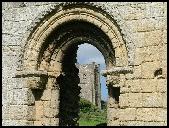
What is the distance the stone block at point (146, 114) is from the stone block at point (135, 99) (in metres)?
0.12

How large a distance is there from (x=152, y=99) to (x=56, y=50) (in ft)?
8.91

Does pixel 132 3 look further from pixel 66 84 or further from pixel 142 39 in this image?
pixel 66 84

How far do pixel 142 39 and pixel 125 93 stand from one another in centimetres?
117

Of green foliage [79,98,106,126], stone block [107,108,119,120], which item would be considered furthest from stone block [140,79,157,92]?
green foliage [79,98,106,126]

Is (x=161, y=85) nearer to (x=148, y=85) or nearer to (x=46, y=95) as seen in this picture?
(x=148, y=85)

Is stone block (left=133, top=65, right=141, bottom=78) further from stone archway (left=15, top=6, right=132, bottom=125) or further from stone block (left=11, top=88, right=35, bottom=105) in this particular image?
stone block (left=11, top=88, right=35, bottom=105)

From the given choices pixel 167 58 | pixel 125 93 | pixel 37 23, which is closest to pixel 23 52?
pixel 37 23

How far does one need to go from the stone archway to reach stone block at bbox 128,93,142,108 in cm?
64

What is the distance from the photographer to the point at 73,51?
10656 mm

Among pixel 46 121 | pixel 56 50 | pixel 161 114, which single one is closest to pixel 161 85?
pixel 161 114

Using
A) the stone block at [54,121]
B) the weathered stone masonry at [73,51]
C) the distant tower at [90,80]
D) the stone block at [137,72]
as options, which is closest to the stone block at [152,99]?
the weathered stone masonry at [73,51]

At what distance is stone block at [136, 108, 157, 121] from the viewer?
8.39 metres

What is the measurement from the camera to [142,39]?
8.67 meters

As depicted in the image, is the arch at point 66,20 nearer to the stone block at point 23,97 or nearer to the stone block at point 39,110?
the stone block at point 23,97
